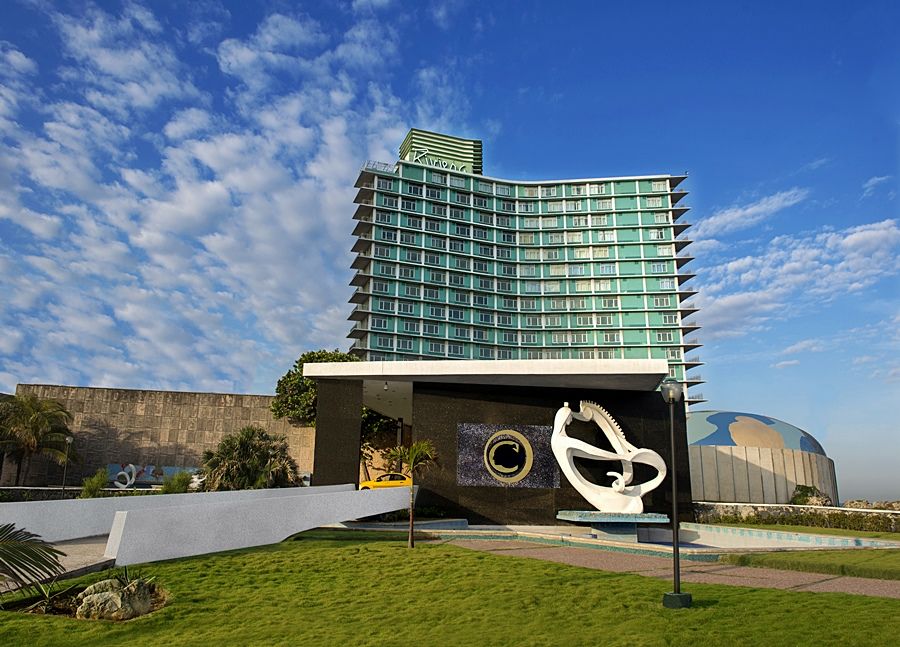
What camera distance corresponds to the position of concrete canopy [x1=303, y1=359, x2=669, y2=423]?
2652cm

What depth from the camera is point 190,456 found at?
4494 centimetres

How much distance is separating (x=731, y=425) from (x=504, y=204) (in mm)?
66162

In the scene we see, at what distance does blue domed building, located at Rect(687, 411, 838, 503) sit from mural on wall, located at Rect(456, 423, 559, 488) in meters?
13.2

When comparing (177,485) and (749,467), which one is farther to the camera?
(749,467)

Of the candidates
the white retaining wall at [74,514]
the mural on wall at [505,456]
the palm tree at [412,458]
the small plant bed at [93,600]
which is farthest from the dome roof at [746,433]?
the small plant bed at [93,600]

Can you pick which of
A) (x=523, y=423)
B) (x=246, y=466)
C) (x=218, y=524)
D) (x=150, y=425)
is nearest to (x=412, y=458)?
(x=218, y=524)

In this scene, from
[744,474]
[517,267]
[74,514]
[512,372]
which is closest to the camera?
[74,514]

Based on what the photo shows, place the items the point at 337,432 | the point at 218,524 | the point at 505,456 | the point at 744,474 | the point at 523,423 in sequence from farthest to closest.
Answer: the point at 744,474, the point at 523,423, the point at 505,456, the point at 337,432, the point at 218,524

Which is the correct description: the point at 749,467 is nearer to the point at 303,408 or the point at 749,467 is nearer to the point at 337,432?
the point at 337,432

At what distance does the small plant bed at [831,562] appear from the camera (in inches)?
631

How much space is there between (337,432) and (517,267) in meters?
74.4

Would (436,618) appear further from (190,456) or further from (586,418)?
(190,456)

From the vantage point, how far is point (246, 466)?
31.4 m

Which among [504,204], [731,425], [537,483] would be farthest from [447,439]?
[504,204]
